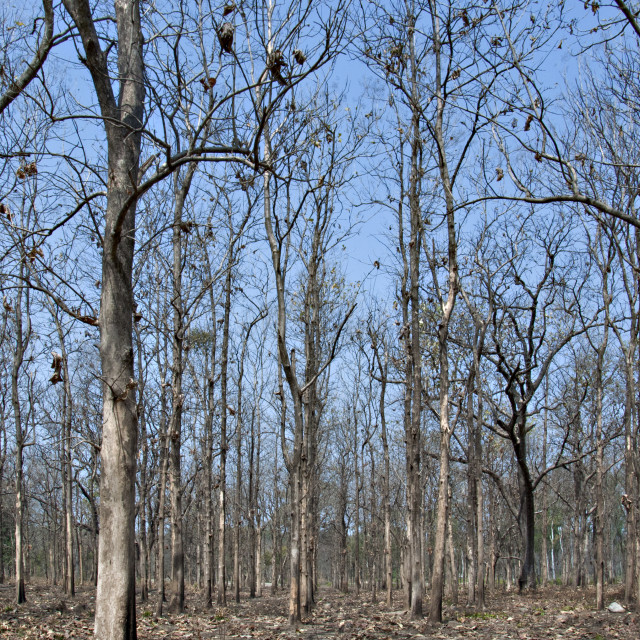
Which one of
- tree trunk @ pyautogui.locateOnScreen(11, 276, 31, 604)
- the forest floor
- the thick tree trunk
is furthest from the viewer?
tree trunk @ pyautogui.locateOnScreen(11, 276, 31, 604)

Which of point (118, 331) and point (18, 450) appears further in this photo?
point (18, 450)

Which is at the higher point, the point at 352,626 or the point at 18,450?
→ the point at 18,450

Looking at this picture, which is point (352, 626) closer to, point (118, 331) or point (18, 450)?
point (118, 331)

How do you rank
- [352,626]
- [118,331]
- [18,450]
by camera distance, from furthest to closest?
1. [18,450]
2. [352,626]
3. [118,331]

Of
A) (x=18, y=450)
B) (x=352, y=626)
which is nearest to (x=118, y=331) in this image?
(x=352, y=626)

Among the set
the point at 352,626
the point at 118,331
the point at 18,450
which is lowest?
the point at 352,626

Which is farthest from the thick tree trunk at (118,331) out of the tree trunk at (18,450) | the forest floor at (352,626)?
the tree trunk at (18,450)

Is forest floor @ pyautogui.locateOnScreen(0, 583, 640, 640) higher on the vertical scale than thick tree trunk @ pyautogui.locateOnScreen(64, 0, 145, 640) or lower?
lower

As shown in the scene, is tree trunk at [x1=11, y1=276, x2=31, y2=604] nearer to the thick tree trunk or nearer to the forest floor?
the forest floor

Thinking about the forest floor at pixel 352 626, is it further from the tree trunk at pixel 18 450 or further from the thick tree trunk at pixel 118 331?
the thick tree trunk at pixel 118 331

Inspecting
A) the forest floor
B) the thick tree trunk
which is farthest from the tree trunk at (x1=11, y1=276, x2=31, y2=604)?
the thick tree trunk

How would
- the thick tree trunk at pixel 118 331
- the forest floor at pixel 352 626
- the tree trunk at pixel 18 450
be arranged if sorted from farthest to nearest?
the tree trunk at pixel 18 450
the forest floor at pixel 352 626
the thick tree trunk at pixel 118 331

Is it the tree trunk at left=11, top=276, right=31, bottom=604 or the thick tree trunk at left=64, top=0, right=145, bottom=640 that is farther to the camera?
the tree trunk at left=11, top=276, right=31, bottom=604

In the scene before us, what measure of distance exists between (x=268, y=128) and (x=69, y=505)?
1176cm
